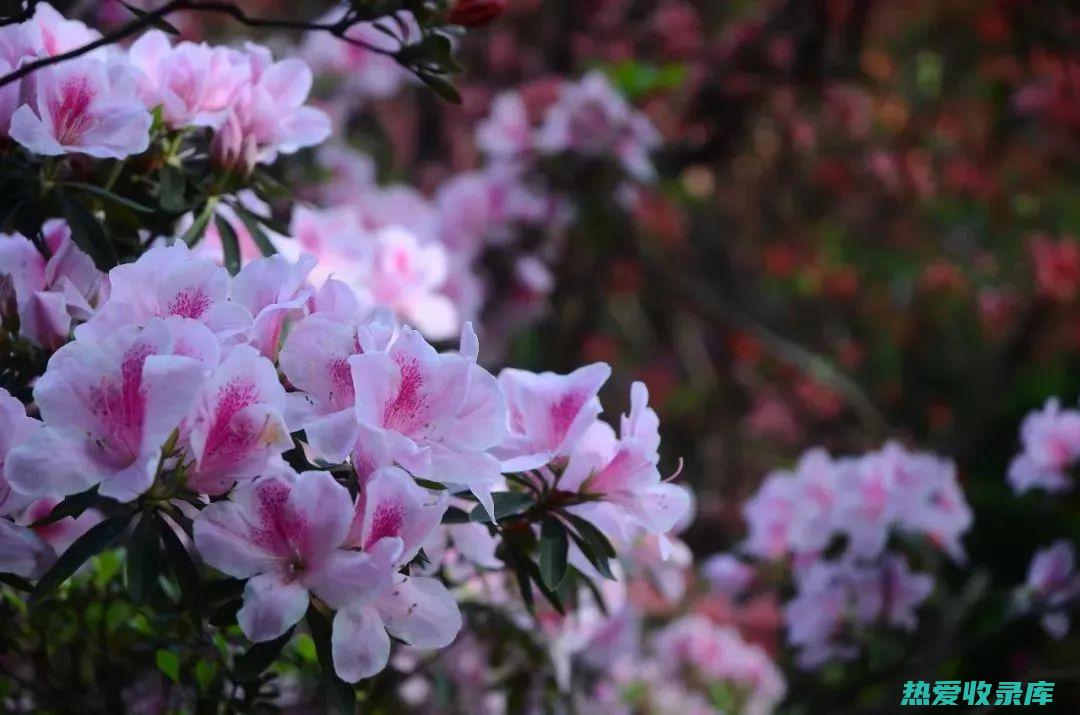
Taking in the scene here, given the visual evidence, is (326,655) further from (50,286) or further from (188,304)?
(50,286)

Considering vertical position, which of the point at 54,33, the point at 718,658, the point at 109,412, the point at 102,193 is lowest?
the point at 718,658

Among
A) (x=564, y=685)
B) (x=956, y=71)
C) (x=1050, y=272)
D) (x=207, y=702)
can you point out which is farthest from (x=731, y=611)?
(x=956, y=71)

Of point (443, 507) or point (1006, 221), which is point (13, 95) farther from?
point (1006, 221)

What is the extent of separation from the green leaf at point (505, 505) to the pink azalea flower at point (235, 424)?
17 centimetres

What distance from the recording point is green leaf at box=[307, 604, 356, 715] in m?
0.70

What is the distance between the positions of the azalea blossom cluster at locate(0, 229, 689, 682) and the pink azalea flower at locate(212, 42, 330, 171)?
0.21 meters

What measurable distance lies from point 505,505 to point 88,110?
0.43 meters

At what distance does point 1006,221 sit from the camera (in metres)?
3.88

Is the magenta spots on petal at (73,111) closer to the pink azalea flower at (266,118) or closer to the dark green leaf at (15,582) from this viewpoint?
the pink azalea flower at (266,118)

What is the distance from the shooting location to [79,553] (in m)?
0.67

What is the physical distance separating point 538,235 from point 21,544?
1.69 metres

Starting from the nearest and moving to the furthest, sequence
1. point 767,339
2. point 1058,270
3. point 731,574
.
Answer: point 731,574 < point 767,339 < point 1058,270

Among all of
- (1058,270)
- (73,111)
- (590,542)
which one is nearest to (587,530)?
(590,542)

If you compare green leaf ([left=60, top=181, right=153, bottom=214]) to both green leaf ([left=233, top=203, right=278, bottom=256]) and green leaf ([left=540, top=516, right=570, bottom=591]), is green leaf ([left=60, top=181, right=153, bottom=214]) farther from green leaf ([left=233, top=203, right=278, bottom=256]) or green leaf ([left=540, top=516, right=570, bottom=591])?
green leaf ([left=540, top=516, right=570, bottom=591])
